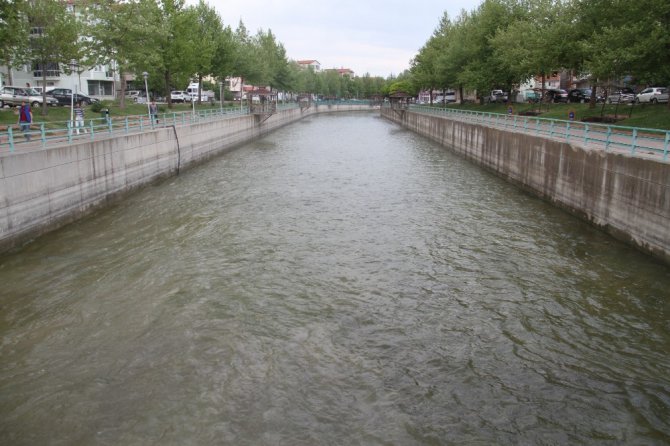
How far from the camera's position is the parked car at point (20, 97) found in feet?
130

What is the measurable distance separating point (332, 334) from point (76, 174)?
12.8 metres

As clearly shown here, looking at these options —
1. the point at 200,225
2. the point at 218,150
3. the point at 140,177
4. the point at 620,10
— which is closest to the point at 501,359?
the point at 200,225

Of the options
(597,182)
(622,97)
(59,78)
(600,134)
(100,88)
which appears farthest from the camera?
(100,88)

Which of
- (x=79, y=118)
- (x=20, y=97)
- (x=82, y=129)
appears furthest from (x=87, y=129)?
(x=20, y=97)

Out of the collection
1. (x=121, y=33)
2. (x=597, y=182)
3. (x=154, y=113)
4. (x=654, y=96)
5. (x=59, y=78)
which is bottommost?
(x=597, y=182)

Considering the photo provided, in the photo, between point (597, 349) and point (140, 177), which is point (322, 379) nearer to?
point (597, 349)

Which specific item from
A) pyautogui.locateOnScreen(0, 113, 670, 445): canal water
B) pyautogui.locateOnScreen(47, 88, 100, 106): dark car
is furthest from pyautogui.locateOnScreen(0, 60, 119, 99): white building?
pyautogui.locateOnScreen(0, 113, 670, 445): canal water

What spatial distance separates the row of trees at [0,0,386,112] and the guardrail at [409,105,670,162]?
26.8m

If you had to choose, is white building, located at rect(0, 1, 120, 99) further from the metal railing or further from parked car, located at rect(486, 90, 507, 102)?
parked car, located at rect(486, 90, 507, 102)

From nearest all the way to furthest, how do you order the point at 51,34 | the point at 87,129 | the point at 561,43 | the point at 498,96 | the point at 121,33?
1. the point at 87,129
2. the point at 561,43
3. the point at 51,34
4. the point at 121,33
5. the point at 498,96

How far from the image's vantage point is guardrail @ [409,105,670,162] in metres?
15.6

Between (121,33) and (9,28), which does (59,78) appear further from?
(9,28)

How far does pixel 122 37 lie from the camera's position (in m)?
40.0

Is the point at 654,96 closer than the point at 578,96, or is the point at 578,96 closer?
the point at 654,96
